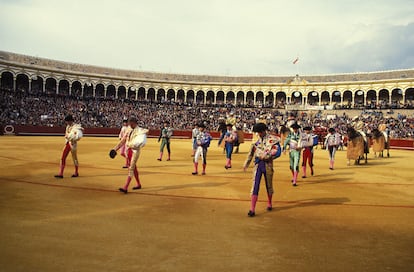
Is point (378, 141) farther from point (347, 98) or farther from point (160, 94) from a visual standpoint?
point (160, 94)

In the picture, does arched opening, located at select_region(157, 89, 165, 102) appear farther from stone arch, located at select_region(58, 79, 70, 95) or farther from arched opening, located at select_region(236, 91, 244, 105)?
stone arch, located at select_region(58, 79, 70, 95)

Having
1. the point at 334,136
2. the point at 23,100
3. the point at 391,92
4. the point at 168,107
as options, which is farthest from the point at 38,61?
the point at 391,92

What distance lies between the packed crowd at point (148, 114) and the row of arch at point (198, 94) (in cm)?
474

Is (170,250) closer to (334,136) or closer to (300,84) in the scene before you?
(334,136)

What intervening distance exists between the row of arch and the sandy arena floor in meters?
45.1

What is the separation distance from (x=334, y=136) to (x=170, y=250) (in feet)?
32.9

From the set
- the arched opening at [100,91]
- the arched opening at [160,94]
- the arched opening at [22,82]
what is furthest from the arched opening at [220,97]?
the arched opening at [22,82]

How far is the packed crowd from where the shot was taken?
116 feet

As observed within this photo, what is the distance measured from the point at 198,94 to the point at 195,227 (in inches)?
2281

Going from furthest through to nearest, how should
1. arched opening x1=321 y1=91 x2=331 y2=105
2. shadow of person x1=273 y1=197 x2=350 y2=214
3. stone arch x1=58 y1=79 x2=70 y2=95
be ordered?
arched opening x1=321 y1=91 x2=331 y2=105 → stone arch x1=58 y1=79 x2=70 y2=95 → shadow of person x1=273 y1=197 x2=350 y2=214

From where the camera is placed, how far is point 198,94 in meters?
61.6

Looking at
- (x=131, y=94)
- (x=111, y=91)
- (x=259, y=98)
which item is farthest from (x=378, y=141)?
(x=111, y=91)

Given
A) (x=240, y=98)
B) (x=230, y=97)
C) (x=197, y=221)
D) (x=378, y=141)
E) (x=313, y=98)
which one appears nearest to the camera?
(x=197, y=221)

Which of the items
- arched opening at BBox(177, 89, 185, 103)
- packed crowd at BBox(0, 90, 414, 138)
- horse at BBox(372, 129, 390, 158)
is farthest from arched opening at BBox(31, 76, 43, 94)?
horse at BBox(372, 129, 390, 158)
